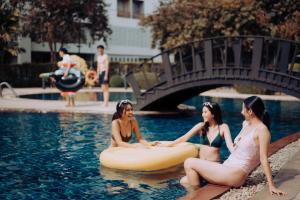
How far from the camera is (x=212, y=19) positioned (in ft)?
121

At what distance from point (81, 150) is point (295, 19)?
2320 cm

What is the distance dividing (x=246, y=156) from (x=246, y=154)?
0.03 meters

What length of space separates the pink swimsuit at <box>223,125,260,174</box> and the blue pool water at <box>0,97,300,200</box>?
1.05 metres

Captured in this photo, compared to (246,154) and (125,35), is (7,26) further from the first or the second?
(246,154)

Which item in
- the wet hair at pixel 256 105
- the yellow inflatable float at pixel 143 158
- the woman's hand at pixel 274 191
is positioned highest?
the wet hair at pixel 256 105

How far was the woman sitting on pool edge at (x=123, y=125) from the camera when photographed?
9.53m

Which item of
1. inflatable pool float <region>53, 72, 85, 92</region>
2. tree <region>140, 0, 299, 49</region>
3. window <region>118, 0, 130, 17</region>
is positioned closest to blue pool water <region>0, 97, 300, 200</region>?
inflatable pool float <region>53, 72, 85, 92</region>

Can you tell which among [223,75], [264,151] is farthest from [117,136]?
[223,75]

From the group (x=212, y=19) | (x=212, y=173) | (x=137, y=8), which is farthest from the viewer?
(x=137, y=8)

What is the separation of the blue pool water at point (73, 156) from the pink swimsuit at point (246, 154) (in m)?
1.05

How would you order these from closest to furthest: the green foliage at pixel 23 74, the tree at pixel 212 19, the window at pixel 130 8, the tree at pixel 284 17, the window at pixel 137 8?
the tree at pixel 284 17
the tree at pixel 212 19
the green foliage at pixel 23 74
the window at pixel 130 8
the window at pixel 137 8

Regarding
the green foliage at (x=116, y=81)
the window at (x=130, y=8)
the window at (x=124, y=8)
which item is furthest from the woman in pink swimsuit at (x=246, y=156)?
the window at (x=124, y=8)

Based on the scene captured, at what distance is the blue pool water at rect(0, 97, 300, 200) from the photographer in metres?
7.76

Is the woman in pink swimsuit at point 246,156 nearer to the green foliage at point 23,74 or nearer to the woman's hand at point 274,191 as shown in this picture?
the woman's hand at point 274,191
